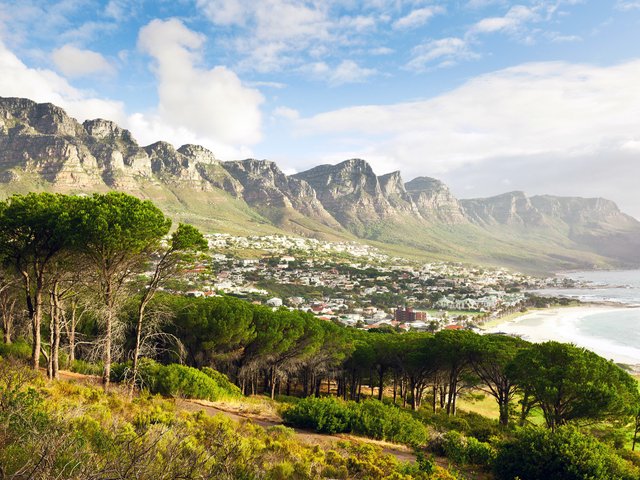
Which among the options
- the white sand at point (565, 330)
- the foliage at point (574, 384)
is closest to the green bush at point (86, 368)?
the foliage at point (574, 384)

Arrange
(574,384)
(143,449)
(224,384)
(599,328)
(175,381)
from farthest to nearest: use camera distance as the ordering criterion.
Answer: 1. (599,328)
2. (224,384)
3. (574,384)
4. (175,381)
5. (143,449)


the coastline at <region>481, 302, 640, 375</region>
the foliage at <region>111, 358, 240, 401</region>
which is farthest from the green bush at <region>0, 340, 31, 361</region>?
the coastline at <region>481, 302, 640, 375</region>

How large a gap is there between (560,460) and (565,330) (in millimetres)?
82160

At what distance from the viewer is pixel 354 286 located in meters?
123

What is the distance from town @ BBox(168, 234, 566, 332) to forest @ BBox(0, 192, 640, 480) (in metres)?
44.9

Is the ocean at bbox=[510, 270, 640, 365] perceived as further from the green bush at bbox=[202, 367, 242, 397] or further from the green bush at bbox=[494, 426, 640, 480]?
the green bush at bbox=[202, 367, 242, 397]

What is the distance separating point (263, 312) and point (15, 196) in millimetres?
13805

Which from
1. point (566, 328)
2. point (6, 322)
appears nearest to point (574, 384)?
point (6, 322)

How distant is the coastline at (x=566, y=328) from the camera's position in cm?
5941

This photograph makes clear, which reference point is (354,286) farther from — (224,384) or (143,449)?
(143,449)

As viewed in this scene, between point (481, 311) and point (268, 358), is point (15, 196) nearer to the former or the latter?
point (268, 358)

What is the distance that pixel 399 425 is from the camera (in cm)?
1230

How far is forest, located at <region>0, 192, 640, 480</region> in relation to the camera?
5855 mm

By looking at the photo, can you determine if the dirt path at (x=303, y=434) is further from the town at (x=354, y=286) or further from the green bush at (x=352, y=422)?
the town at (x=354, y=286)
